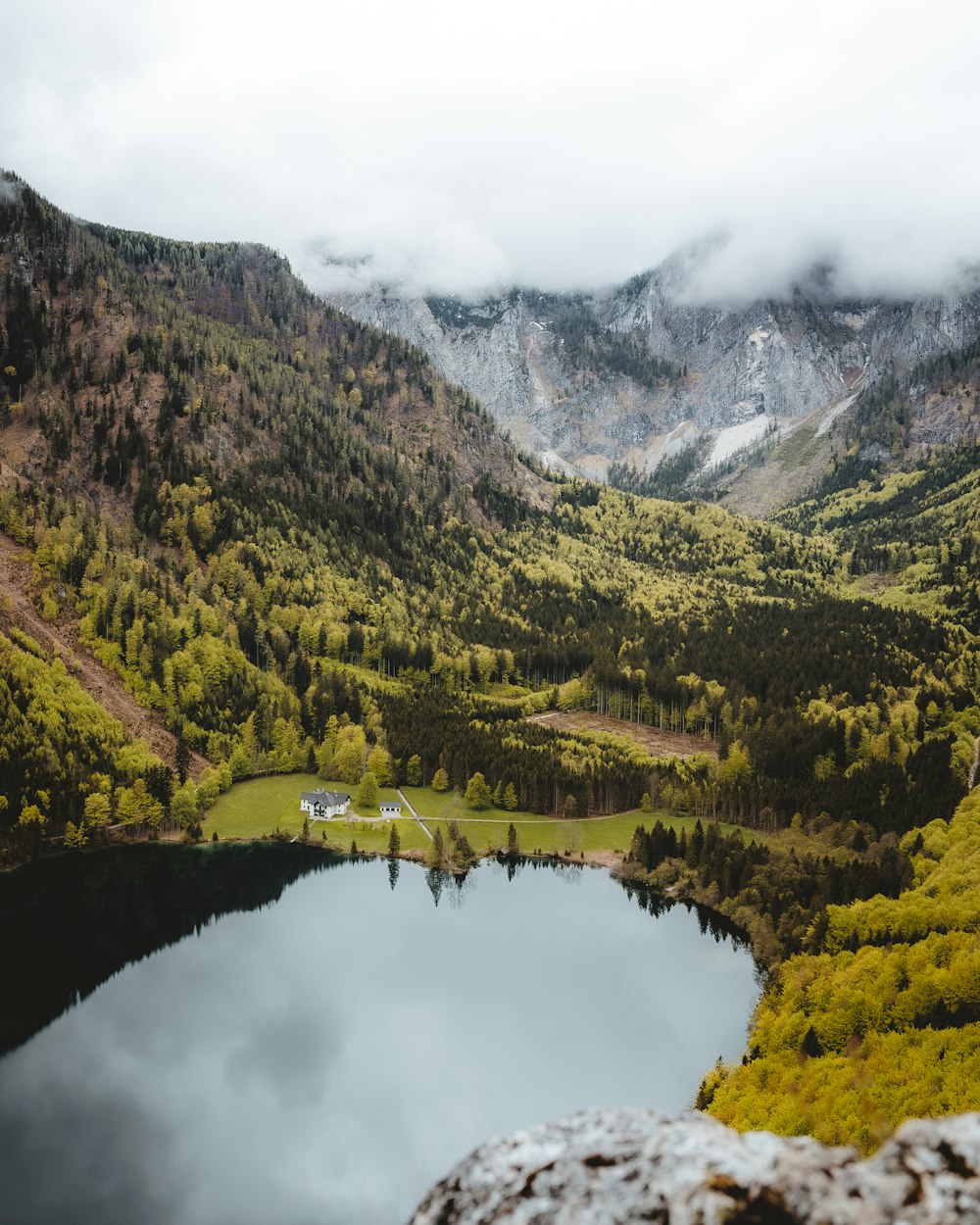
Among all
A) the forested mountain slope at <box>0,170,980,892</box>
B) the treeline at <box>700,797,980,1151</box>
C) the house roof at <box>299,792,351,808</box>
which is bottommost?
the house roof at <box>299,792,351,808</box>

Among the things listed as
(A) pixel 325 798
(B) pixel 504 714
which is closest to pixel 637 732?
(B) pixel 504 714

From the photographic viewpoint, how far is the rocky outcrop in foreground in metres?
6.30

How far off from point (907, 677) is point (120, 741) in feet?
435

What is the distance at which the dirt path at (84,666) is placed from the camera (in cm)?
12331

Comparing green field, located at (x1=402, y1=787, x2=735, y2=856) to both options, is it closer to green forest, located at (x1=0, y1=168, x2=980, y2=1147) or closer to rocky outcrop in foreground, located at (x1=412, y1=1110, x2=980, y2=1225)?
green forest, located at (x1=0, y1=168, x2=980, y2=1147)

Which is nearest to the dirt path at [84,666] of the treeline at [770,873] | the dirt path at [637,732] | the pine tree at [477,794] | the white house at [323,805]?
the white house at [323,805]

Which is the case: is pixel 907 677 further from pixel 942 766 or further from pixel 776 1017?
pixel 776 1017

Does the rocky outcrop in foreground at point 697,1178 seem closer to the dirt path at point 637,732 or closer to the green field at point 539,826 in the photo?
the green field at point 539,826

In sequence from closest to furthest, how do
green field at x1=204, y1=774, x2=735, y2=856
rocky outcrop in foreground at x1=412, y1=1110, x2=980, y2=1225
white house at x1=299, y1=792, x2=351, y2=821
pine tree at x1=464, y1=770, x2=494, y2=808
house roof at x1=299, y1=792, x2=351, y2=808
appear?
rocky outcrop in foreground at x1=412, y1=1110, x2=980, y2=1225 → green field at x1=204, y1=774, x2=735, y2=856 → white house at x1=299, y1=792, x2=351, y2=821 → house roof at x1=299, y1=792, x2=351, y2=808 → pine tree at x1=464, y1=770, x2=494, y2=808

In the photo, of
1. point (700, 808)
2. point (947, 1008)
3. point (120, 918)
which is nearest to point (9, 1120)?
point (120, 918)

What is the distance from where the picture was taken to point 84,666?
128 metres

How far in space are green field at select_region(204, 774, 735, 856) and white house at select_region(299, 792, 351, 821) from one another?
1.63 m

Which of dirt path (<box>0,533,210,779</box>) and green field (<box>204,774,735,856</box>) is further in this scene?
dirt path (<box>0,533,210,779</box>)

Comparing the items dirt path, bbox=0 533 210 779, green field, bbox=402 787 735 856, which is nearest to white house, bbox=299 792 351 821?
green field, bbox=402 787 735 856
